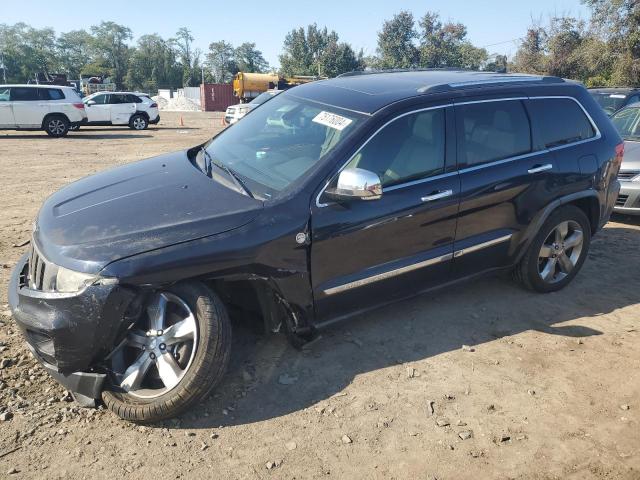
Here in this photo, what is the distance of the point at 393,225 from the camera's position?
3.40 m

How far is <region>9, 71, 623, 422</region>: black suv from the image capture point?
9.04 feet

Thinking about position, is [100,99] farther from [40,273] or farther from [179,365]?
[179,365]

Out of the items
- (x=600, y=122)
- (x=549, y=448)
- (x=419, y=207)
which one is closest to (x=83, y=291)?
(x=419, y=207)

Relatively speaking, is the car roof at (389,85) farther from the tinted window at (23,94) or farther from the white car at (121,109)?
the white car at (121,109)

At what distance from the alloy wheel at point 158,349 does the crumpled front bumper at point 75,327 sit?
134 millimetres

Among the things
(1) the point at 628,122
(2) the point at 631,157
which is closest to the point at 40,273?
(2) the point at 631,157

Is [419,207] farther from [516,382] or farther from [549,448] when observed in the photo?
[549,448]

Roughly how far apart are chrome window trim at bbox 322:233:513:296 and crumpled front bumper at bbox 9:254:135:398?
1.26m

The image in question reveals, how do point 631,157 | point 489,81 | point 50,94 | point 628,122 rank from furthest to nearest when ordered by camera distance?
point 50,94, point 628,122, point 631,157, point 489,81

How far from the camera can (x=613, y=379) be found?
336 centimetres

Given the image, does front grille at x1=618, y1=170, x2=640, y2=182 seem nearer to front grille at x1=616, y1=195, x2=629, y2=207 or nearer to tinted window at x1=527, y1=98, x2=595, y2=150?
front grille at x1=616, y1=195, x2=629, y2=207

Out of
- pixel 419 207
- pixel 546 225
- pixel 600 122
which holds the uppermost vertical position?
pixel 600 122

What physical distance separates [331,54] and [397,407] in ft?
260

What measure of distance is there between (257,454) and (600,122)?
4091 mm
